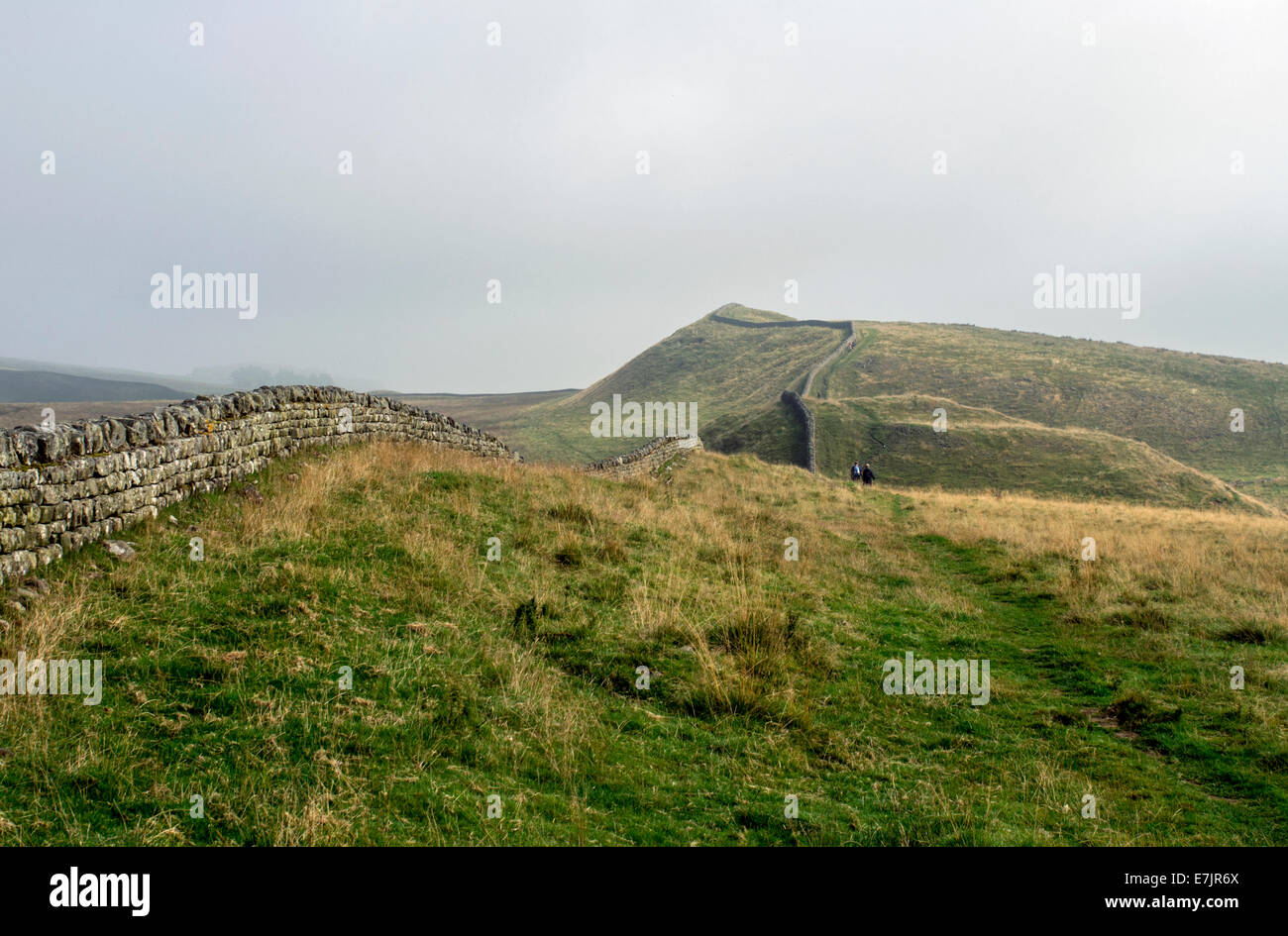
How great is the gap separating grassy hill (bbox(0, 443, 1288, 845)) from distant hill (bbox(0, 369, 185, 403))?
125 metres

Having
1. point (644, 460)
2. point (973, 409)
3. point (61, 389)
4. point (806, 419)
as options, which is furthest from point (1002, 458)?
point (61, 389)

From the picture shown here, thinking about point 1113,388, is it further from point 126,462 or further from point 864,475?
point 126,462

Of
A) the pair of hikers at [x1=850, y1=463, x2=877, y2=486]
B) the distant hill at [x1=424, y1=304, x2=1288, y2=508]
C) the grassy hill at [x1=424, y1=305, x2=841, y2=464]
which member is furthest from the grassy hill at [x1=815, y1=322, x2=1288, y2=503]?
the pair of hikers at [x1=850, y1=463, x2=877, y2=486]

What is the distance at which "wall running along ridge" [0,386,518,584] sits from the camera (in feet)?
20.6

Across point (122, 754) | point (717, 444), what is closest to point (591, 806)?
point (122, 754)

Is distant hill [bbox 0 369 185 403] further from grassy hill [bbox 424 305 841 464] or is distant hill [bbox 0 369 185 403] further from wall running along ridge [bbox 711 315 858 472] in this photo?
wall running along ridge [bbox 711 315 858 472]

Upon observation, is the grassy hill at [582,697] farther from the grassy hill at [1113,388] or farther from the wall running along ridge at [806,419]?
the grassy hill at [1113,388]

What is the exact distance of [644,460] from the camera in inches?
1072

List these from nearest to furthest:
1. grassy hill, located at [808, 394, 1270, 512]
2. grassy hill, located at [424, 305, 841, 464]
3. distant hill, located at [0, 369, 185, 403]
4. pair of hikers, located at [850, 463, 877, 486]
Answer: pair of hikers, located at [850, 463, 877, 486] < grassy hill, located at [808, 394, 1270, 512] < grassy hill, located at [424, 305, 841, 464] < distant hill, located at [0, 369, 185, 403]

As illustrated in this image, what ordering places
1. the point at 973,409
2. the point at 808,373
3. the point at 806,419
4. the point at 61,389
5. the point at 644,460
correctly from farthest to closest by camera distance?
the point at 61,389 < the point at 808,373 < the point at 973,409 < the point at 806,419 < the point at 644,460

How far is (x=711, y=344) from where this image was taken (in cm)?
10869

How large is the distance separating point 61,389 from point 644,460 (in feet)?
464
